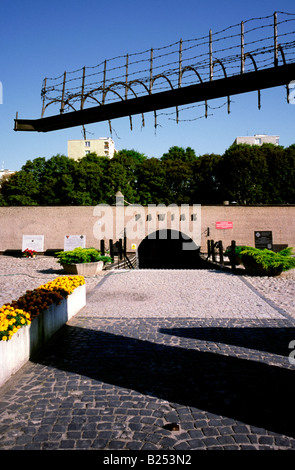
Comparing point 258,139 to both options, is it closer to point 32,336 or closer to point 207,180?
point 207,180

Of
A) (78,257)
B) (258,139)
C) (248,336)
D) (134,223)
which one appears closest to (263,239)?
(134,223)

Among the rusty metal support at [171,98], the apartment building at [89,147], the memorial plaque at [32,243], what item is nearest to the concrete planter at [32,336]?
the rusty metal support at [171,98]

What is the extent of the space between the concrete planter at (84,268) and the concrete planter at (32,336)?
676cm

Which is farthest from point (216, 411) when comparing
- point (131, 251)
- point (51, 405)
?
point (131, 251)

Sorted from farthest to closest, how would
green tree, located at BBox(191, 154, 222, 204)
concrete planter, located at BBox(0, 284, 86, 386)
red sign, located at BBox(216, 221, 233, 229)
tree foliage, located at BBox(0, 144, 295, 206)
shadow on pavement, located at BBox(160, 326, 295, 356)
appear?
green tree, located at BBox(191, 154, 222, 204)
tree foliage, located at BBox(0, 144, 295, 206)
red sign, located at BBox(216, 221, 233, 229)
shadow on pavement, located at BBox(160, 326, 295, 356)
concrete planter, located at BBox(0, 284, 86, 386)

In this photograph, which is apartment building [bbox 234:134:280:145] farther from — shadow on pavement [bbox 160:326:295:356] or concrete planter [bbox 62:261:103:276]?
shadow on pavement [bbox 160:326:295:356]

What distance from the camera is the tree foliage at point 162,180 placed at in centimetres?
3938

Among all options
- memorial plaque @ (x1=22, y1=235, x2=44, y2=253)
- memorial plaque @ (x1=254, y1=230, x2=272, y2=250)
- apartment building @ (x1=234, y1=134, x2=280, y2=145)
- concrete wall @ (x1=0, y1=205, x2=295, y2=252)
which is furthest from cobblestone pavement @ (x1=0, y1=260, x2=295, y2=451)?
apartment building @ (x1=234, y1=134, x2=280, y2=145)

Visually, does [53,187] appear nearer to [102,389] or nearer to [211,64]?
[211,64]

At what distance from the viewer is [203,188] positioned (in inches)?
1719

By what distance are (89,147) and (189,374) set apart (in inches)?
2987

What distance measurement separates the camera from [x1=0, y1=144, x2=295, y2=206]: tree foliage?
39.4 metres

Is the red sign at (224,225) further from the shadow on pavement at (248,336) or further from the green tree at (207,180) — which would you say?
the shadow on pavement at (248,336)

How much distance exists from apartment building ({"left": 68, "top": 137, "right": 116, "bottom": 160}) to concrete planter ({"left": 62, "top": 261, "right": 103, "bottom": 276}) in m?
58.9
